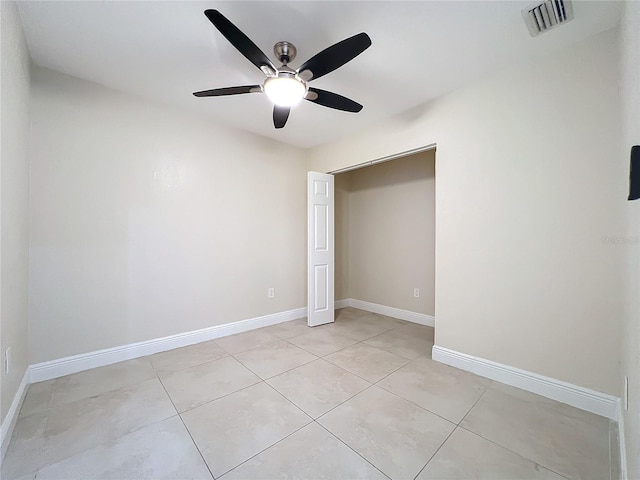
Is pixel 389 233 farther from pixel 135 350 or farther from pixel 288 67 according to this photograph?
pixel 135 350

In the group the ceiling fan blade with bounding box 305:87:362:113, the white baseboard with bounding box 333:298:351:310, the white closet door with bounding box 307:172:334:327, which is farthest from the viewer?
the white baseboard with bounding box 333:298:351:310

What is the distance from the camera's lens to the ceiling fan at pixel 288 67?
4.28 feet

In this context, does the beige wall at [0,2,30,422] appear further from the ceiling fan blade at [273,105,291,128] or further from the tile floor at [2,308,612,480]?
the ceiling fan blade at [273,105,291,128]

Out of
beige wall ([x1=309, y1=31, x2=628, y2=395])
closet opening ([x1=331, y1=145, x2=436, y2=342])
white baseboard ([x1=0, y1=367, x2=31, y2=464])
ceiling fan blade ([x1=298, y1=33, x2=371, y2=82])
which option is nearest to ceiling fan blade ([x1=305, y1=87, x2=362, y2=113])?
ceiling fan blade ([x1=298, y1=33, x2=371, y2=82])

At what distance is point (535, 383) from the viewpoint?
1892mm

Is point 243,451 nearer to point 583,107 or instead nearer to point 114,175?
point 114,175

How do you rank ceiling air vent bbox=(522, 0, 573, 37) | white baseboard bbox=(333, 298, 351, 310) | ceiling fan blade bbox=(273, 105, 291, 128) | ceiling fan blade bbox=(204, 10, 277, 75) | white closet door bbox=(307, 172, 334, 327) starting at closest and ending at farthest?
ceiling fan blade bbox=(204, 10, 277, 75) < ceiling air vent bbox=(522, 0, 573, 37) < ceiling fan blade bbox=(273, 105, 291, 128) < white closet door bbox=(307, 172, 334, 327) < white baseboard bbox=(333, 298, 351, 310)

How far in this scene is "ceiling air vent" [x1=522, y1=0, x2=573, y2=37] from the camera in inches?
56.5

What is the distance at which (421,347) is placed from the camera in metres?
2.71

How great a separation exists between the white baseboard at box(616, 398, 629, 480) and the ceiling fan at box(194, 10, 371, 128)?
238cm

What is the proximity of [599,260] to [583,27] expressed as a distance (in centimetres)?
148

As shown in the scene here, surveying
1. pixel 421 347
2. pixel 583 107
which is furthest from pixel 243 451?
pixel 583 107

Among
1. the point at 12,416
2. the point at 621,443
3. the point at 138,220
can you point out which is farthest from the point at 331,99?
the point at 12,416

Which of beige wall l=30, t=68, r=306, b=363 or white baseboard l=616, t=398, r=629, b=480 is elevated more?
beige wall l=30, t=68, r=306, b=363
